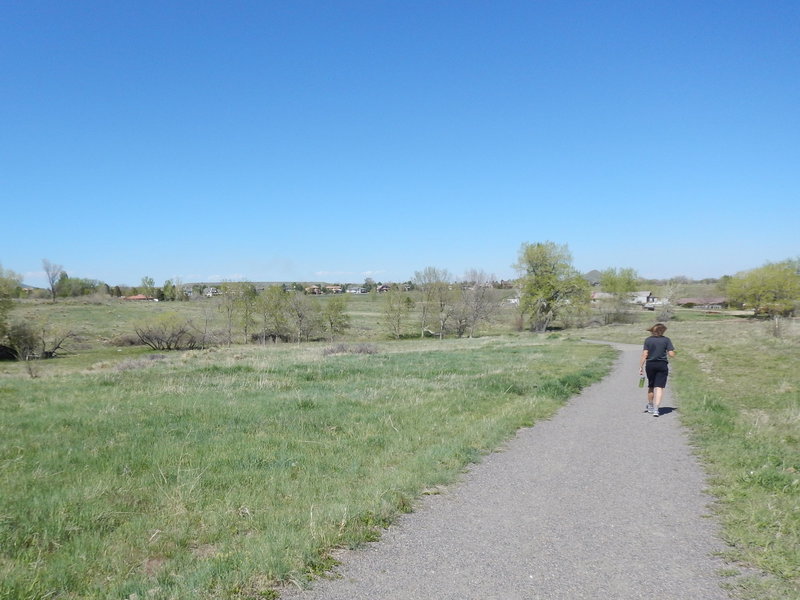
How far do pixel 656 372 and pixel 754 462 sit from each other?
4638 millimetres

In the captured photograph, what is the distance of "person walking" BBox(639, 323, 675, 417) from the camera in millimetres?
11484

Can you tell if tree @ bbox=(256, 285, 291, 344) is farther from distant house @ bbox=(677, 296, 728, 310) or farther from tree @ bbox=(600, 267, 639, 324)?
distant house @ bbox=(677, 296, 728, 310)

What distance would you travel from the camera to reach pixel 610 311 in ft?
275

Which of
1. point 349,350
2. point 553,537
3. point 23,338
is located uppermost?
point 553,537

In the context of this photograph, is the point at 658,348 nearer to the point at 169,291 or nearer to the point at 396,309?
the point at 396,309

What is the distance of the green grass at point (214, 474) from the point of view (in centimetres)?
429

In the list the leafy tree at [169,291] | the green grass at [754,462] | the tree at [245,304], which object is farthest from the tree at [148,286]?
the green grass at [754,462]

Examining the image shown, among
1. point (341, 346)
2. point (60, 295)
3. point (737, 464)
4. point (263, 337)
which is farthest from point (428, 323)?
point (60, 295)

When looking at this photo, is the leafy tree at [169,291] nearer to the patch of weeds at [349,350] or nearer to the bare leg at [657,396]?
the patch of weeds at [349,350]

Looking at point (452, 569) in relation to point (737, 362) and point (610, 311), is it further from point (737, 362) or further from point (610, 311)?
point (610, 311)

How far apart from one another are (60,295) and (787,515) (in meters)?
160

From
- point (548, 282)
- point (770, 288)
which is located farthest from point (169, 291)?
point (770, 288)

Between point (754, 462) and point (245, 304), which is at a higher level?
point (245, 304)

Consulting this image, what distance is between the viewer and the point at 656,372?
38.6ft
